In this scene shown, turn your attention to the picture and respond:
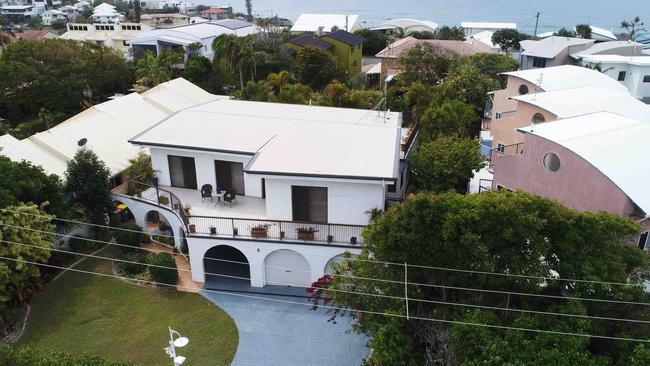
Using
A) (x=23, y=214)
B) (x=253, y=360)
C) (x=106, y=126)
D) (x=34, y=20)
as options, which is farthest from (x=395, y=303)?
(x=34, y=20)

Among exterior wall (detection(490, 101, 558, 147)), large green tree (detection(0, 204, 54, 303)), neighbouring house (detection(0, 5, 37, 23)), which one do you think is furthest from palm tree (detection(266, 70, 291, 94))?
neighbouring house (detection(0, 5, 37, 23))

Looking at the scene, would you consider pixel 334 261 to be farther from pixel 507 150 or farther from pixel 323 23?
pixel 323 23

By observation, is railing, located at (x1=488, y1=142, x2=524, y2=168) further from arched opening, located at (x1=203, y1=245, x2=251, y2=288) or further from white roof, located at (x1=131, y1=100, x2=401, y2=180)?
arched opening, located at (x1=203, y1=245, x2=251, y2=288)

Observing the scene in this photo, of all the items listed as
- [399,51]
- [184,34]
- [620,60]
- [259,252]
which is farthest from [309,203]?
[184,34]


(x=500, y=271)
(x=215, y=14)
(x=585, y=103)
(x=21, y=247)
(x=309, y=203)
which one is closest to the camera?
(x=500, y=271)

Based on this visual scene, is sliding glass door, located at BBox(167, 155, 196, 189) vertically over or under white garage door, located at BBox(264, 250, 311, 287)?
over
